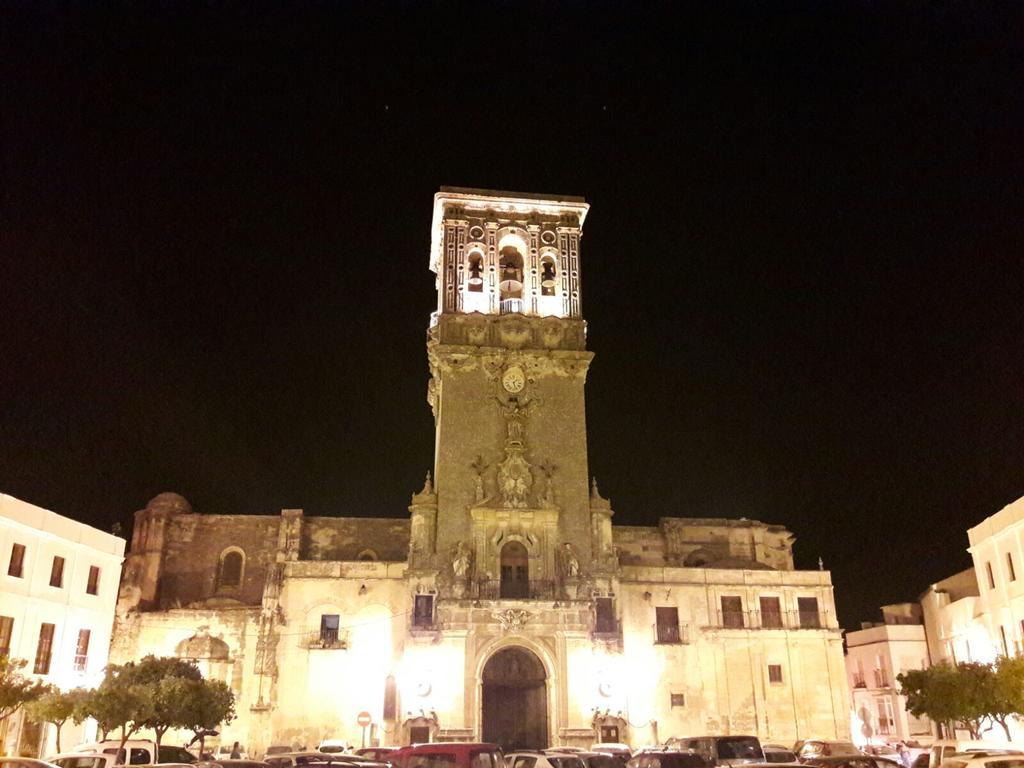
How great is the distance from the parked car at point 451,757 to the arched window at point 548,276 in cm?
2935

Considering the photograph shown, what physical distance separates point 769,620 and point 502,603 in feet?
44.8

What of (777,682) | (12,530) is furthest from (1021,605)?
(12,530)

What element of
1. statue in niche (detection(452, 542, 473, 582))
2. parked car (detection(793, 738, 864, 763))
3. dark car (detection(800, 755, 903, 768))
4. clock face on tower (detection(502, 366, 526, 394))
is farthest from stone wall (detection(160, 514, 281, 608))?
dark car (detection(800, 755, 903, 768))

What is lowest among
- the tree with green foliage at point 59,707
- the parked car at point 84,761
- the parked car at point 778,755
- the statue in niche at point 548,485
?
the parked car at point 778,755

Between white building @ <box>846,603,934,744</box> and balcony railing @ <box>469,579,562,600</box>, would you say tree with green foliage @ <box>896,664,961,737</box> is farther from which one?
A: white building @ <box>846,603,934,744</box>

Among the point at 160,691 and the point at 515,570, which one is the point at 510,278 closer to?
the point at 515,570

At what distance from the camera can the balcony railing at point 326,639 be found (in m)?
39.2

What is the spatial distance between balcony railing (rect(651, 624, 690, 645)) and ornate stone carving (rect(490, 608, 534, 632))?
7.31m

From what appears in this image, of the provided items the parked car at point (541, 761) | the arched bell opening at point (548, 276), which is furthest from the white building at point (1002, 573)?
the parked car at point (541, 761)

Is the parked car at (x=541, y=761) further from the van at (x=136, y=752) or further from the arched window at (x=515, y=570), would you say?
the arched window at (x=515, y=570)

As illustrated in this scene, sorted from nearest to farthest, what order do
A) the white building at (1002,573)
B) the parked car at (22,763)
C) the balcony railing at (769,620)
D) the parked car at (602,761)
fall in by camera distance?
the parked car at (22,763) → the parked car at (602,761) → the white building at (1002,573) → the balcony railing at (769,620)

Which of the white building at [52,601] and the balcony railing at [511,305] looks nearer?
the white building at [52,601]

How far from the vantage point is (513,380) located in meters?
41.6

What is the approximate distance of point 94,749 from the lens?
24.0 meters
